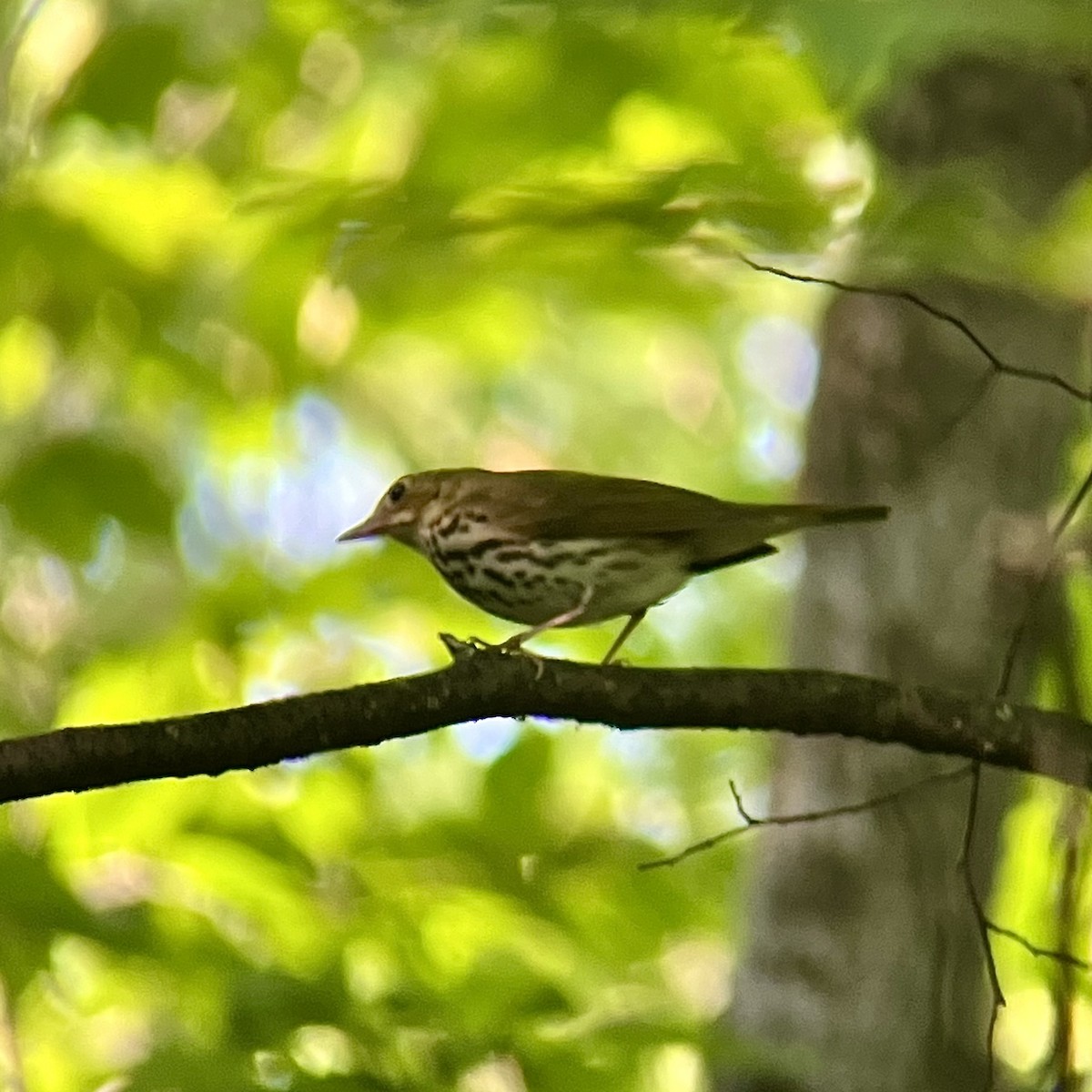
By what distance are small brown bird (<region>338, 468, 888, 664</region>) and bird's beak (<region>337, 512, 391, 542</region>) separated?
1.61 feet

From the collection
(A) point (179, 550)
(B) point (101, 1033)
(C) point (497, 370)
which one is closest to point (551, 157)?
(A) point (179, 550)

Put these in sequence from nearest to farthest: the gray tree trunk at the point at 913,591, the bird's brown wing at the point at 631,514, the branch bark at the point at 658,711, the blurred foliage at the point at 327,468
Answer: the branch bark at the point at 658,711 → the blurred foliage at the point at 327,468 → the bird's brown wing at the point at 631,514 → the gray tree trunk at the point at 913,591

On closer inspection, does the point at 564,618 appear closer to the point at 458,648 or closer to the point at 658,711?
the point at 458,648

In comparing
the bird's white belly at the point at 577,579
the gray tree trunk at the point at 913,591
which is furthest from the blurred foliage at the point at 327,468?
the bird's white belly at the point at 577,579

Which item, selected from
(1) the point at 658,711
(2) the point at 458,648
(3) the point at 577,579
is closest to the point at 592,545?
(3) the point at 577,579

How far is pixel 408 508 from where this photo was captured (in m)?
3.92

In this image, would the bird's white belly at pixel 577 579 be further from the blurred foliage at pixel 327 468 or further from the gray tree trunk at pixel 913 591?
the gray tree trunk at pixel 913 591

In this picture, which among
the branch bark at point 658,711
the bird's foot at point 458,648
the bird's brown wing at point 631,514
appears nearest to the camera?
the branch bark at point 658,711

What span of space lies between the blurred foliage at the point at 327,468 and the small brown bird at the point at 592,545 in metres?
0.45

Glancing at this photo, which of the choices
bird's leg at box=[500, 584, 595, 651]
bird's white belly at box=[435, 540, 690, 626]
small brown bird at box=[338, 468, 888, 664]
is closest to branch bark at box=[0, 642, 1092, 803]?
bird's leg at box=[500, 584, 595, 651]

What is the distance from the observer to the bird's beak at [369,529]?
3.98 m

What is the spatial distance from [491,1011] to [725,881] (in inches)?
95.6

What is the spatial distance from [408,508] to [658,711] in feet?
6.05

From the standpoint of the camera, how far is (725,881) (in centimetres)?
489
